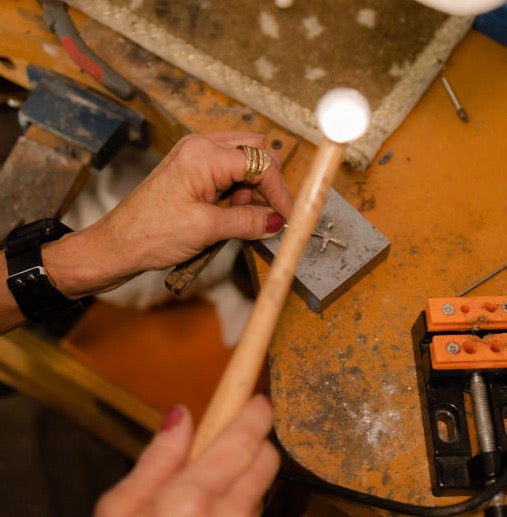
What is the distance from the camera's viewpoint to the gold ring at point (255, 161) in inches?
31.7

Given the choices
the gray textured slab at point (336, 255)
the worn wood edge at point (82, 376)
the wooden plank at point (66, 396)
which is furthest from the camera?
the wooden plank at point (66, 396)

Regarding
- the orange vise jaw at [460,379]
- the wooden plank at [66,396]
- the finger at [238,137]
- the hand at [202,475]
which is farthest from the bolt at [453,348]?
the wooden plank at [66,396]

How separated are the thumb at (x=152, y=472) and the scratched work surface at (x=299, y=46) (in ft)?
1.71

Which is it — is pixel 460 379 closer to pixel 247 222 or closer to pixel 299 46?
pixel 247 222

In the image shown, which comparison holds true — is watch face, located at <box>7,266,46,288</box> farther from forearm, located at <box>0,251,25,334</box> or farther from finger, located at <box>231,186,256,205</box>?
finger, located at <box>231,186,256,205</box>

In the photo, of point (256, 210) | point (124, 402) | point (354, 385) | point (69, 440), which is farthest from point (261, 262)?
point (69, 440)

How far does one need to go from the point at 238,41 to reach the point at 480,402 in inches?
27.7

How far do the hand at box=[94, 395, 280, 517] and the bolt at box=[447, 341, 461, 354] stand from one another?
26 cm

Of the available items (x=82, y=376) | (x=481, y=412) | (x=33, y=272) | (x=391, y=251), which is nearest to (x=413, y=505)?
(x=481, y=412)

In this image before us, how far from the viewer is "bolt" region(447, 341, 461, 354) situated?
2.38 ft

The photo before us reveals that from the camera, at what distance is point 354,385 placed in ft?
2.68

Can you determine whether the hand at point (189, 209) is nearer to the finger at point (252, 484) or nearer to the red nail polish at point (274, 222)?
the red nail polish at point (274, 222)

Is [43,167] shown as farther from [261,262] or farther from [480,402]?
[480,402]

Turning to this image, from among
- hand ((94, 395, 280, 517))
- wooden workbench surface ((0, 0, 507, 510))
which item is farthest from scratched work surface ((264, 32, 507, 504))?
hand ((94, 395, 280, 517))
